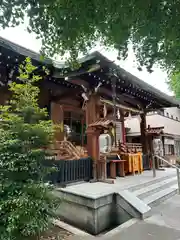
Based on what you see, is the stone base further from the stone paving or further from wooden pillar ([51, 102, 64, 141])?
wooden pillar ([51, 102, 64, 141])

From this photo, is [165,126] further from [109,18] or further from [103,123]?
[109,18]

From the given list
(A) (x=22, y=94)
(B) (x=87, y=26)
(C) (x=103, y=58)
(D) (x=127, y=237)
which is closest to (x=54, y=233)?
(D) (x=127, y=237)

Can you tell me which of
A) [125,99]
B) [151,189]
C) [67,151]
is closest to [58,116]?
[67,151]

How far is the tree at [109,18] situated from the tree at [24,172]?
1.48 metres

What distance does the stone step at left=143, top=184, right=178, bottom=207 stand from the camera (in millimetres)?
4902

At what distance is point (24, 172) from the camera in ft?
10.9

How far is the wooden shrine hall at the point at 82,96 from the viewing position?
18.6 ft

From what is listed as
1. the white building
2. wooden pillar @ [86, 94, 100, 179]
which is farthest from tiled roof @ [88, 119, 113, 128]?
the white building

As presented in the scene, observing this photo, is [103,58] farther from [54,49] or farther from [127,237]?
[127,237]

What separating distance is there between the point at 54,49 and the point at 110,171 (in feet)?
16.8

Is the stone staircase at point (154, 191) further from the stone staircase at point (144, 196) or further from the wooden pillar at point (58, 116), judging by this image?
the wooden pillar at point (58, 116)

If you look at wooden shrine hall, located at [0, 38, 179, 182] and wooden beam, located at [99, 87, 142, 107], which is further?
wooden beam, located at [99, 87, 142, 107]

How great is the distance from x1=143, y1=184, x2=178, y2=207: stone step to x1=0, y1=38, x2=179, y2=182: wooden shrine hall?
1504 millimetres

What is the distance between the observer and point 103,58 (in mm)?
5617
